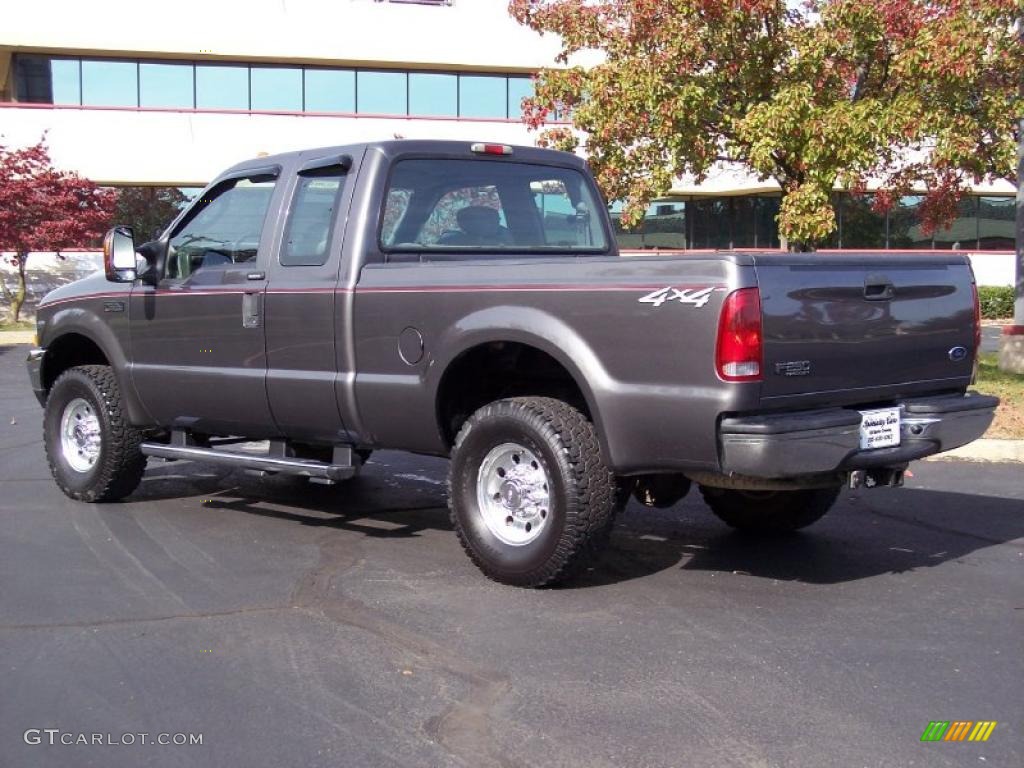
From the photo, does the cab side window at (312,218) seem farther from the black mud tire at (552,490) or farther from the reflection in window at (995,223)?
the reflection in window at (995,223)

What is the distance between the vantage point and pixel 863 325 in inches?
207

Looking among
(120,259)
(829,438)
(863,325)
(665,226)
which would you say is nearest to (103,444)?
(120,259)

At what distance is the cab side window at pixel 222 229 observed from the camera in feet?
22.8

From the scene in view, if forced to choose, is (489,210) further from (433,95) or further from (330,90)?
(433,95)

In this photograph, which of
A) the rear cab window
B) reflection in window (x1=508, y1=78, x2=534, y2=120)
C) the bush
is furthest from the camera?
reflection in window (x1=508, y1=78, x2=534, y2=120)

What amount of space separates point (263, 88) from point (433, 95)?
4.33 m

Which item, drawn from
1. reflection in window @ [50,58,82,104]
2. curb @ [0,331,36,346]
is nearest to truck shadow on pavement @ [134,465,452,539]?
curb @ [0,331,36,346]

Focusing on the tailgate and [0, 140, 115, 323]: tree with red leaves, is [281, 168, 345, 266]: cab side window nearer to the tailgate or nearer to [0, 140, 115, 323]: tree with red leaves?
the tailgate

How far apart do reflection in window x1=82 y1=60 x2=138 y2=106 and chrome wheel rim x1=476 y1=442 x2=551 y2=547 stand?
26512 millimetres

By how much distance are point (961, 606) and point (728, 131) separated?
7.55 meters

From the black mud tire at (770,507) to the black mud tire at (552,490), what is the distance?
3.74 feet

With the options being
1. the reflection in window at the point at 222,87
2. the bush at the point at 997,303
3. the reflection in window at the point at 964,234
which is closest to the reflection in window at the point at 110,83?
the reflection in window at the point at 222,87

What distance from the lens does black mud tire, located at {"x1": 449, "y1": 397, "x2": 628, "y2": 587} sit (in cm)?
535

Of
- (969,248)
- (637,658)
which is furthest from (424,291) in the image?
(969,248)
